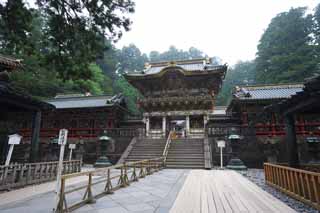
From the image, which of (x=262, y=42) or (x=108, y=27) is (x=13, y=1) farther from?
(x=262, y=42)

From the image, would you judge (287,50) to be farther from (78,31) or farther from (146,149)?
(78,31)

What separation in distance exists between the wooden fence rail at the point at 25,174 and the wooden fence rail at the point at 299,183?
8.72 meters

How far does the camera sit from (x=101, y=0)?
5203 millimetres

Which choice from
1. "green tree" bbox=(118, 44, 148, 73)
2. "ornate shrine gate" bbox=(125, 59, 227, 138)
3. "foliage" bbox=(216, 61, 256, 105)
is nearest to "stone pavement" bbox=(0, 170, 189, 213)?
"ornate shrine gate" bbox=(125, 59, 227, 138)

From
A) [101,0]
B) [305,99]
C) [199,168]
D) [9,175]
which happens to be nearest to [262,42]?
[199,168]

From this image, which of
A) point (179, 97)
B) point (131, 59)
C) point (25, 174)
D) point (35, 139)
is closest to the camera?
point (25, 174)

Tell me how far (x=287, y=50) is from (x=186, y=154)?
27491 mm

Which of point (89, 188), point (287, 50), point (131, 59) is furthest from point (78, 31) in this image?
point (131, 59)

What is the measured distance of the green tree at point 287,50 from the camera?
86.3 feet

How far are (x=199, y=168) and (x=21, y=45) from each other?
413 inches

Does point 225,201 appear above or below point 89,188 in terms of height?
below

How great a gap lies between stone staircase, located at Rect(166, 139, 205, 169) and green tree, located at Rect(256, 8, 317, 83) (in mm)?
20704

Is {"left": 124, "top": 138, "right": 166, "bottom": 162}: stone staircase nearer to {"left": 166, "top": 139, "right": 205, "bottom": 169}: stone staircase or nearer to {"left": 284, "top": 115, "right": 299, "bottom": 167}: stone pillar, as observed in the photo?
{"left": 166, "top": 139, "right": 205, "bottom": 169}: stone staircase

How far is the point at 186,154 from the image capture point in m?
13.4
